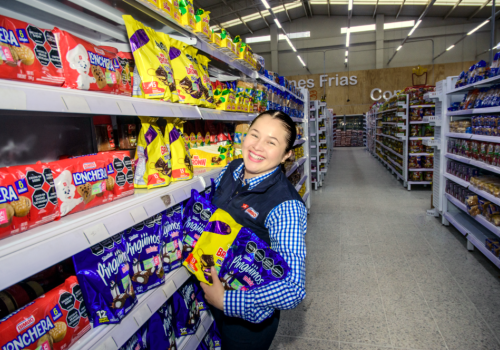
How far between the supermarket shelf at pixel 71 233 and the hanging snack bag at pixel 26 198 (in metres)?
0.03

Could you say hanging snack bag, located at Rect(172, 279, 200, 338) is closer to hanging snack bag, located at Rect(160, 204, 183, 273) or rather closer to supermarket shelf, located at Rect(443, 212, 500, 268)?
hanging snack bag, located at Rect(160, 204, 183, 273)

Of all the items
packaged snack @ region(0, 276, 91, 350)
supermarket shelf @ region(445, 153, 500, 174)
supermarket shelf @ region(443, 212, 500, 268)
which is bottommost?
supermarket shelf @ region(443, 212, 500, 268)

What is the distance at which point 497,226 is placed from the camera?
3.12 metres

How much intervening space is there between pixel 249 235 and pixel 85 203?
610 mm

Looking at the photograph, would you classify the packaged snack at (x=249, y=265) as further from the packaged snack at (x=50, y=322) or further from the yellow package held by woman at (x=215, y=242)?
the packaged snack at (x=50, y=322)

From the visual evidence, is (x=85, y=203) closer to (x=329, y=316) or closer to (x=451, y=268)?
(x=329, y=316)

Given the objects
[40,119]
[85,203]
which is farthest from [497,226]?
[40,119]

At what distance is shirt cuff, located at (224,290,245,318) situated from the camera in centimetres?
114

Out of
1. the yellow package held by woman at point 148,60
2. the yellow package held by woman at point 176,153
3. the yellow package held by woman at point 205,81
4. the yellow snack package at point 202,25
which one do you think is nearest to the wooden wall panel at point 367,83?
the yellow package held by woman at point 205,81

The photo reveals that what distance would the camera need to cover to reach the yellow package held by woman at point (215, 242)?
4.07 ft

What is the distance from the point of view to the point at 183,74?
1630 millimetres

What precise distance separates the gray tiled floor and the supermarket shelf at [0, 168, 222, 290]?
5.52 feet

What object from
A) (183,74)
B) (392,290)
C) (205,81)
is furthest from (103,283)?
(392,290)

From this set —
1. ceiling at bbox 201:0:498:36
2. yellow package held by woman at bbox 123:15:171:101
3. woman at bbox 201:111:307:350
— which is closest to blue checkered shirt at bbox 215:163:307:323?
woman at bbox 201:111:307:350
